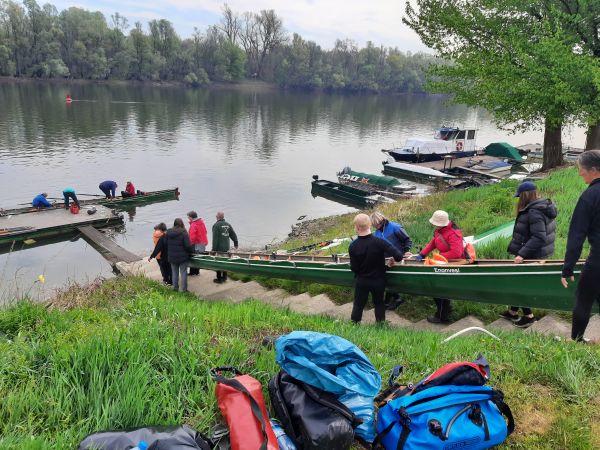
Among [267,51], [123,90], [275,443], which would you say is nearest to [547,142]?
[275,443]

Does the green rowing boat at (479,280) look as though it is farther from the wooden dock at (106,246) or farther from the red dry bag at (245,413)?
the wooden dock at (106,246)

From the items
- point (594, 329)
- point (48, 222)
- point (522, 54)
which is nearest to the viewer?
point (594, 329)

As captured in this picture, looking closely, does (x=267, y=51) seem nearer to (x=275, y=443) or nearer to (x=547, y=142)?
(x=547, y=142)

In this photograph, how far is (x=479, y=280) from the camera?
20.5 ft

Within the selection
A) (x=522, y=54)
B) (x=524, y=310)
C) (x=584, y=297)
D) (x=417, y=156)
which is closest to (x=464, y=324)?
(x=524, y=310)

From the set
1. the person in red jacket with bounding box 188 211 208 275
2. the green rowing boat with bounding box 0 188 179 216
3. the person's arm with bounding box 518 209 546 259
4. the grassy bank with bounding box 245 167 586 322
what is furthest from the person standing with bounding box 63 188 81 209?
the person's arm with bounding box 518 209 546 259

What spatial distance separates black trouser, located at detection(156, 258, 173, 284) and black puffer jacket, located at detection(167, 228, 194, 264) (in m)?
0.84

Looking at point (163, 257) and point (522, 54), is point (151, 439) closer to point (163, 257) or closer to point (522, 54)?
point (163, 257)

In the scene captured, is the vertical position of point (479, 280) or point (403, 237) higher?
point (403, 237)

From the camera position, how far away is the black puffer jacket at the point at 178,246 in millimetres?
9930

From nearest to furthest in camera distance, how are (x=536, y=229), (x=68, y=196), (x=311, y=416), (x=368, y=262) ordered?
(x=311, y=416) < (x=536, y=229) < (x=368, y=262) < (x=68, y=196)

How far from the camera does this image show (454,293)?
21.5ft

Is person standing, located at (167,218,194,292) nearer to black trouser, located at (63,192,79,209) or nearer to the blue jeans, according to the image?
the blue jeans

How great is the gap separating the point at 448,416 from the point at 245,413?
1.39 metres
